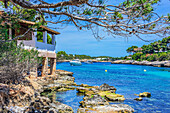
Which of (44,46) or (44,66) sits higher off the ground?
(44,46)

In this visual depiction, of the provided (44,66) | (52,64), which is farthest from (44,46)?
(52,64)

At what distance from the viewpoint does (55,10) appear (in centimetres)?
563

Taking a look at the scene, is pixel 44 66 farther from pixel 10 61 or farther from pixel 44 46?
pixel 10 61

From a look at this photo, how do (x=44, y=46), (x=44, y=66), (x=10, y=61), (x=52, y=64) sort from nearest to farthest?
(x=10, y=61) → (x=44, y=46) → (x=44, y=66) → (x=52, y=64)

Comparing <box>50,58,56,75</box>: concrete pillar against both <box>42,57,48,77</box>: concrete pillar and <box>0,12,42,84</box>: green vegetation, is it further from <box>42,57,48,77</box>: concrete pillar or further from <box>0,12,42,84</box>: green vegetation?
<box>0,12,42,84</box>: green vegetation

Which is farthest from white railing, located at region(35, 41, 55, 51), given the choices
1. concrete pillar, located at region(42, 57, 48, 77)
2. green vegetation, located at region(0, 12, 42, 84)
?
green vegetation, located at region(0, 12, 42, 84)

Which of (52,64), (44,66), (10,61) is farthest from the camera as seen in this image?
(52,64)

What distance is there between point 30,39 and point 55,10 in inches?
461

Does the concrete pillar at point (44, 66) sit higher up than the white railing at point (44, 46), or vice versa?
the white railing at point (44, 46)

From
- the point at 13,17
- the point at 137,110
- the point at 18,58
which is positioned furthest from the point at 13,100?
the point at 137,110

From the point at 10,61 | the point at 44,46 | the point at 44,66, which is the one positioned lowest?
the point at 44,66

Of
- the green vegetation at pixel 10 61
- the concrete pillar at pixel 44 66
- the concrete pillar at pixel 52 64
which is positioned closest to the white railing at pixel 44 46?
the concrete pillar at pixel 44 66

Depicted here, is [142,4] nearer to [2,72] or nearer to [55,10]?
[55,10]

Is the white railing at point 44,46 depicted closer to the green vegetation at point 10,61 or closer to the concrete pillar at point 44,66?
the concrete pillar at point 44,66
